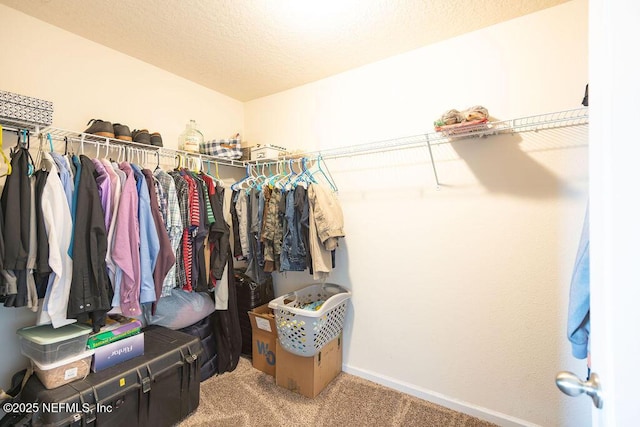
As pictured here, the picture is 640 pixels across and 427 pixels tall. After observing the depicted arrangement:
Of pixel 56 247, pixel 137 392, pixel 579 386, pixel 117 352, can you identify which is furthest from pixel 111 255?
pixel 579 386

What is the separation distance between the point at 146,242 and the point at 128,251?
118mm

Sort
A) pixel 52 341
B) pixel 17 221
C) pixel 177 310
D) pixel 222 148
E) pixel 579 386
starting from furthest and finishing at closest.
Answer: pixel 222 148
pixel 177 310
pixel 52 341
pixel 17 221
pixel 579 386

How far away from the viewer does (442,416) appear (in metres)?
1.82

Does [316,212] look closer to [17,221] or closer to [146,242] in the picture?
[146,242]

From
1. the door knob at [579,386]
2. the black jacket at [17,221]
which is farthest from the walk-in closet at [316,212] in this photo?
the door knob at [579,386]

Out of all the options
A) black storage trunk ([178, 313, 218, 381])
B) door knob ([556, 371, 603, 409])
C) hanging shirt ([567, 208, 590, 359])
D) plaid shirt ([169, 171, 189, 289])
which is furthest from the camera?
black storage trunk ([178, 313, 218, 381])

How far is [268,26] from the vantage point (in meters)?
1.77

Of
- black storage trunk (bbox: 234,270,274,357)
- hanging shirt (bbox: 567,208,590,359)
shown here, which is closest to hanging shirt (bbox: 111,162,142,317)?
black storage trunk (bbox: 234,270,274,357)

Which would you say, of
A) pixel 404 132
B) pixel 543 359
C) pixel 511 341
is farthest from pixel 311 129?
pixel 543 359

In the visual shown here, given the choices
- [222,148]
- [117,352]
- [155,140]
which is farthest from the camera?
[222,148]

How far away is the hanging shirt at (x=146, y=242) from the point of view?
1605 millimetres

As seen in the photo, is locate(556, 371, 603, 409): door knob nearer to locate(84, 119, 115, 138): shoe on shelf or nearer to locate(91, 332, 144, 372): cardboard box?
locate(91, 332, 144, 372): cardboard box

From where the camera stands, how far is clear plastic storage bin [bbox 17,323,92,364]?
139 cm

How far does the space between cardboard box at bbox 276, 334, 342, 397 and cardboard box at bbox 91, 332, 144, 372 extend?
90 centimetres
